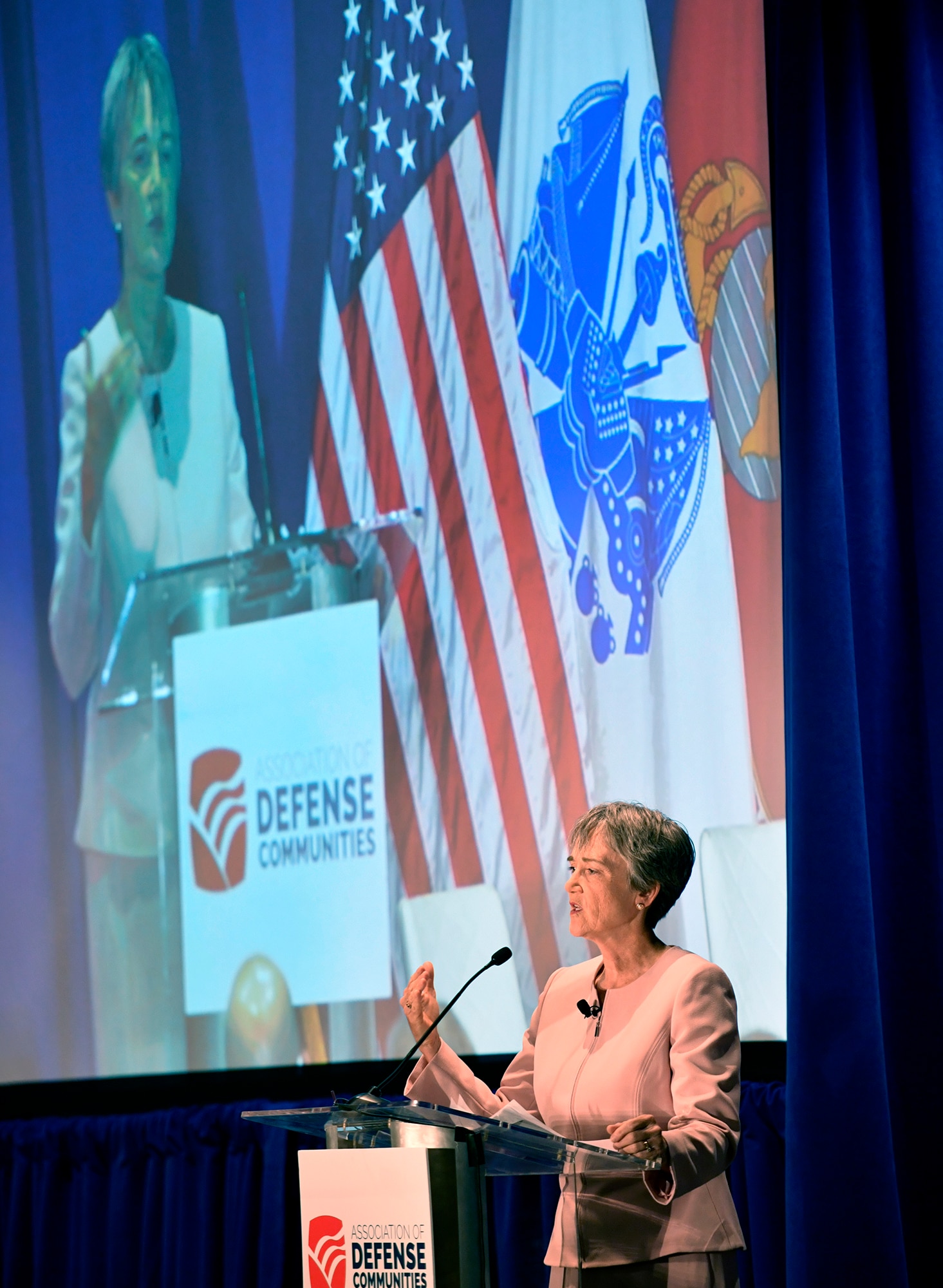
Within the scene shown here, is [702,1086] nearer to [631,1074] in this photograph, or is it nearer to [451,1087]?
[631,1074]

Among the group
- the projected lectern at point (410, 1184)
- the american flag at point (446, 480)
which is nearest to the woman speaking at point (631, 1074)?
the projected lectern at point (410, 1184)

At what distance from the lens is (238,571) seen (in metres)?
4.50

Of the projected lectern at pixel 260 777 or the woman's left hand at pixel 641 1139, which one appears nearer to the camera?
the woman's left hand at pixel 641 1139

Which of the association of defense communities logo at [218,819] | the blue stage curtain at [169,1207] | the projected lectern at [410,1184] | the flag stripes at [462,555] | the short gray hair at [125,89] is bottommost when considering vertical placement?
the blue stage curtain at [169,1207]

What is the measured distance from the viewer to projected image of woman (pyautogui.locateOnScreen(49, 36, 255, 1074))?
4539mm

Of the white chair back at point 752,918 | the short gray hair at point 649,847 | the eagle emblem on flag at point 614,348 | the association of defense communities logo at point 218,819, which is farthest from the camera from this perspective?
the association of defense communities logo at point 218,819

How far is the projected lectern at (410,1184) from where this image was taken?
1980mm

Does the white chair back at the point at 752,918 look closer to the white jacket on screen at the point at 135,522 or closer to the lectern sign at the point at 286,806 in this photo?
the lectern sign at the point at 286,806

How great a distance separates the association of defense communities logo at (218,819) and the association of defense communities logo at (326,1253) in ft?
7.36

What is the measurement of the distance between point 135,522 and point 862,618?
95.5 inches

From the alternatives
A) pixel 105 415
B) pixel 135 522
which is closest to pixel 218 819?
pixel 135 522

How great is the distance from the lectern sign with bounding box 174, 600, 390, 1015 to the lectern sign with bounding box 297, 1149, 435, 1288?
188cm

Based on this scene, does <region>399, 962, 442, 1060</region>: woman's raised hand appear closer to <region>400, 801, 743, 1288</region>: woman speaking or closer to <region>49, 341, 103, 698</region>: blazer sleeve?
<region>400, 801, 743, 1288</region>: woman speaking

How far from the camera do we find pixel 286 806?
4.26 metres
